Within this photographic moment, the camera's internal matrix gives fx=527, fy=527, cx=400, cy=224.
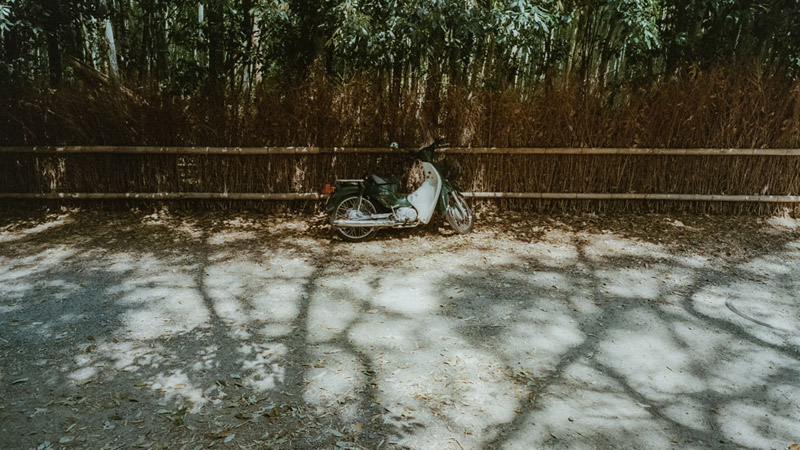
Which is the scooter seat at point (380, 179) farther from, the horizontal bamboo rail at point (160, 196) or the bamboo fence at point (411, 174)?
the horizontal bamboo rail at point (160, 196)

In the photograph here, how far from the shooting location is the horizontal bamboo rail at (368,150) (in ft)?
19.1

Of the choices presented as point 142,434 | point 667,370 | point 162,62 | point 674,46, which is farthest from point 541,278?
point 162,62

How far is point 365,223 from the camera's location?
511 centimetres

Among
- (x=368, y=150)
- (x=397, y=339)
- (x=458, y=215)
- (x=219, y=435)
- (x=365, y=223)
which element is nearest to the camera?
(x=219, y=435)

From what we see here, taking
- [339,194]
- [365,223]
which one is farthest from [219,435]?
[339,194]

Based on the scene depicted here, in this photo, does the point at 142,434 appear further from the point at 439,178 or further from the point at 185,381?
the point at 439,178

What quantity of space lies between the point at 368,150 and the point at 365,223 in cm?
110

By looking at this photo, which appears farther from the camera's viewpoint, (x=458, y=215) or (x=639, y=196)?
(x=639, y=196)

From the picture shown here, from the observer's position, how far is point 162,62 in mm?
7387

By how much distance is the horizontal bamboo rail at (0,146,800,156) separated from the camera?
5824mm

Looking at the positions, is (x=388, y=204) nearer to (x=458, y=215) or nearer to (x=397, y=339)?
(x=458, y=215)

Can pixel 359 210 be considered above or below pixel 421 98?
below

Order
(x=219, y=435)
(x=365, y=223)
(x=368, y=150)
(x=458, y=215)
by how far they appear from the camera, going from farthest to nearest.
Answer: (x=368, y=150) < (x=458, y=215) < (x=365, y=223) < (x=219, y=435)

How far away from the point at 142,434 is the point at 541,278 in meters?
3.14
